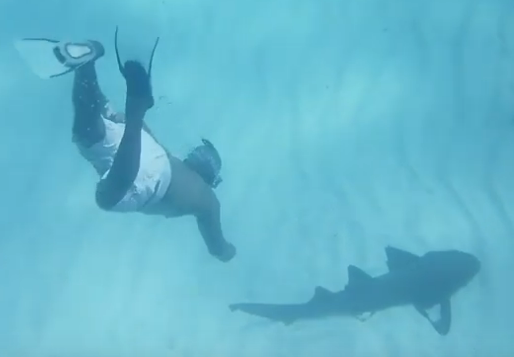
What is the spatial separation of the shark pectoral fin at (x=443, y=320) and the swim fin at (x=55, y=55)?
5607 mm

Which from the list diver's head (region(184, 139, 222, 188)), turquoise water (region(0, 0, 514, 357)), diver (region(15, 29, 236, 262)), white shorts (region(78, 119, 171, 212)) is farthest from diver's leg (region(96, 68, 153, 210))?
turquoise water (region(0, 0, 514, 357))

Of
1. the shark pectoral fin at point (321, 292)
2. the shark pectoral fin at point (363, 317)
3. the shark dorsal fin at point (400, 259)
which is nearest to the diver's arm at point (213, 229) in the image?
the shark pectoral fin at point (321, 292)

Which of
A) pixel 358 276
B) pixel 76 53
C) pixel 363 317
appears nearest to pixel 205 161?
pixel 76 53

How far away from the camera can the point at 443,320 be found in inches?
290

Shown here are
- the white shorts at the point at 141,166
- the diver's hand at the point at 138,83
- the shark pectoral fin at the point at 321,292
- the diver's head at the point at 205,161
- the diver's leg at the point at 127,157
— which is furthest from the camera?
the shark pectoral fin at the point at 321,292

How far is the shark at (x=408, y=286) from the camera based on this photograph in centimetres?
741

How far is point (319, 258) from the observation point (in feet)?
25.5

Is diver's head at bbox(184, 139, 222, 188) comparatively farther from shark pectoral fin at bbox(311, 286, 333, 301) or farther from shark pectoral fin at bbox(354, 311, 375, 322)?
shark pectoral fin at bbox(354, 311, 375, 322)

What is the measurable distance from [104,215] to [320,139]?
347 centimetres

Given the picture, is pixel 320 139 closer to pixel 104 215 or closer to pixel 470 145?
pixel 470 145

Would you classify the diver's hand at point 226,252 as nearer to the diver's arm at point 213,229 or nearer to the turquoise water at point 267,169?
the diver's arm at point 213,229

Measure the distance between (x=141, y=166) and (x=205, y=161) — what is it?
0.98 meters

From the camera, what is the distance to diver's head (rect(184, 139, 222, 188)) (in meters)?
5.64

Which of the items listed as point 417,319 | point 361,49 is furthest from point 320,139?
point 417,319
